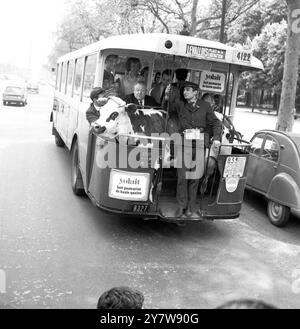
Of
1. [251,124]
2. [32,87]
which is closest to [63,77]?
[251,124]

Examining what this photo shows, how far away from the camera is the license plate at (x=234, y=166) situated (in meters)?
6.09

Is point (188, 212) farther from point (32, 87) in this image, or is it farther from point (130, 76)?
point (32, 87)

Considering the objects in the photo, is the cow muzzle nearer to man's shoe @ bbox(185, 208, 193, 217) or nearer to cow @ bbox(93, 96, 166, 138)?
cow @ bbox(93, 96, 166, 138)

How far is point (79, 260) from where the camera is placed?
16.6 ft

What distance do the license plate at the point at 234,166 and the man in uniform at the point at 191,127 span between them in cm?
26

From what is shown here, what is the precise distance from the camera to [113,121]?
595cm

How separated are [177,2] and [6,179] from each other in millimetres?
15866

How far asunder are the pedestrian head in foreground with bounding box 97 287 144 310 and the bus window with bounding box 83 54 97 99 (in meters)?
5.80

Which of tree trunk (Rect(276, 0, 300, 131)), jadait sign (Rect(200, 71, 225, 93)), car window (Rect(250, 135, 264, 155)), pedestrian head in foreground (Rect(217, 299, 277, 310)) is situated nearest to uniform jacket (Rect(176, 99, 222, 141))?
jadait sign (Rect(200, 71, 225, 93))

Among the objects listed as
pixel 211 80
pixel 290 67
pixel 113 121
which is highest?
pixel 290 67

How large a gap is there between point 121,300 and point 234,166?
447cm

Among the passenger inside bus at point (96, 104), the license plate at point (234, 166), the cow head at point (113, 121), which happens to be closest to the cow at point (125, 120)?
the cow head at point (113, 121)

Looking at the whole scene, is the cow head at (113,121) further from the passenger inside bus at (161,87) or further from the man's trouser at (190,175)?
the passenger inside bus at (161,87)

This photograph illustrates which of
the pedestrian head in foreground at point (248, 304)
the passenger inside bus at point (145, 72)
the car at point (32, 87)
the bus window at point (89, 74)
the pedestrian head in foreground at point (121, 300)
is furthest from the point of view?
the car at point (32, 87)
